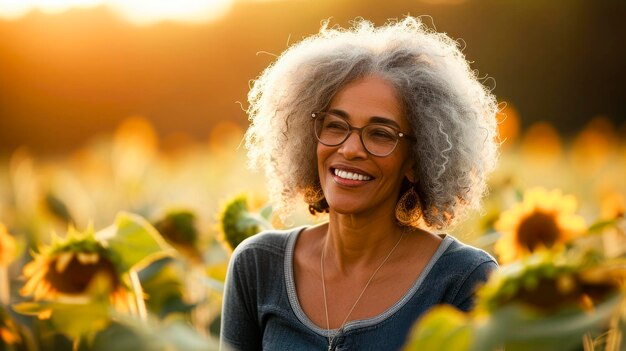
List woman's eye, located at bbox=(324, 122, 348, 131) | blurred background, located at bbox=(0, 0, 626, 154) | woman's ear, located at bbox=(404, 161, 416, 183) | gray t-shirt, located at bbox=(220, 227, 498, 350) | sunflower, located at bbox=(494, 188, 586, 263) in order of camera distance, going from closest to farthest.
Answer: gray t-shirt, located at bbox=(220, 227, 498, 350) → woman's eye, located at bbox=(324, 122, 348, 131) → woman's ear, located at bbox=(404, 161, 416, 183) → sunflower, located at bbox=(494, 188, 586, 263) → blurred background, located at bbox=(0, 0, 626, 154)

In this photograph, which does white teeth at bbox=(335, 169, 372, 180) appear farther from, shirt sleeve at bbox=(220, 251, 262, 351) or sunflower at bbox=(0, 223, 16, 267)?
sunflower at bbox=(0, 223, 16, 267)

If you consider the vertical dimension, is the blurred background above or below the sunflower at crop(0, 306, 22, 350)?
above

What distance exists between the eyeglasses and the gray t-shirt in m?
0.32

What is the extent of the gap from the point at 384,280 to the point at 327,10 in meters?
9.24

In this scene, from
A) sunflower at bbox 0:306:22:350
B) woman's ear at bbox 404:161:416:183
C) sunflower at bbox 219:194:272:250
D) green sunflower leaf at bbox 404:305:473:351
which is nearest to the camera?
green sunflower leaf at bbox 404:305:473:351

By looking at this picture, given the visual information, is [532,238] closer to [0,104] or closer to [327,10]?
[327,10]

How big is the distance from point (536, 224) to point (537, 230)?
2 cm

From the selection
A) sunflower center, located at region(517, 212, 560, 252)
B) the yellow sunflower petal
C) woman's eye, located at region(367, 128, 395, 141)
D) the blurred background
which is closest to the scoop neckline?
woman's eye, located at region(367, 128, 395, 141)

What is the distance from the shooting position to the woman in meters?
2.68

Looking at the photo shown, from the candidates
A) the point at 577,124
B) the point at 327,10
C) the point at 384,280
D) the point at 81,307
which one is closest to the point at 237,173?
the point at 384,280

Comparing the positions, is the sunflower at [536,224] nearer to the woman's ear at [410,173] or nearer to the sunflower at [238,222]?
the woman's ear at [410,173]

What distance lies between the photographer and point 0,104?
1178 centimetres

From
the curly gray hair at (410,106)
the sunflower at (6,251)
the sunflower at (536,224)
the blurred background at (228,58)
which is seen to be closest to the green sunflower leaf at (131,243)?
the curly gray hair at (410,106)

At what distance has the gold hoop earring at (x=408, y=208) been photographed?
2.90 meters
